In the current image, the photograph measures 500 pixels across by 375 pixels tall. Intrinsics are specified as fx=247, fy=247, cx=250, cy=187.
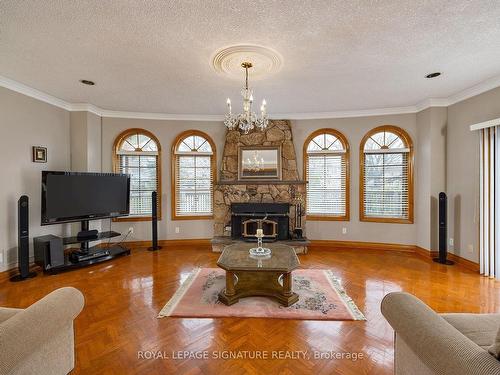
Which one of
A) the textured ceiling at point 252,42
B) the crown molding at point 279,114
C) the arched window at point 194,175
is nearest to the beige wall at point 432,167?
the crown molding at point 279,114

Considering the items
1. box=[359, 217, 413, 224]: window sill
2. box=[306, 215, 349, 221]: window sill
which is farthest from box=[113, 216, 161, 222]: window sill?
box=[359, 217, 413, 224]: window sill

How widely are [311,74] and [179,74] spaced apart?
5.58ft

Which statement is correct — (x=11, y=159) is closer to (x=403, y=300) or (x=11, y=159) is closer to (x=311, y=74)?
(x=311, y=74)

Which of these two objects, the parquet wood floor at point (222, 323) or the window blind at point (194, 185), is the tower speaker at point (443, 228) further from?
the window blind at point (194, 185)

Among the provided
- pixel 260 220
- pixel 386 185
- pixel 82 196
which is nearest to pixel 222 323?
pixel 260 220

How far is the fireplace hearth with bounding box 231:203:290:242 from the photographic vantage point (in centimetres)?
479

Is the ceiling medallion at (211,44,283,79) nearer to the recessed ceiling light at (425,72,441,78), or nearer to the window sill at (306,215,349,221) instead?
the recessed ceiling light at (425,72,441,78)

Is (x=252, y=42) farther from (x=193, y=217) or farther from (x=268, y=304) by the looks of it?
(x=193, y=217)

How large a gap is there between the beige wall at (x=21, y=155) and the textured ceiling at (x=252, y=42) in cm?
44

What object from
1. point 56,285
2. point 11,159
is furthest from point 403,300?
point 11,159

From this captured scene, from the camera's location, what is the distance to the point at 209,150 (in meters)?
5.29

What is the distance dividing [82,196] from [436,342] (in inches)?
183

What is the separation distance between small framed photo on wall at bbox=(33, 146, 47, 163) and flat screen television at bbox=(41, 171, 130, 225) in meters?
0.48

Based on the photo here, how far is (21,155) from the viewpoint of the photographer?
3678mm
